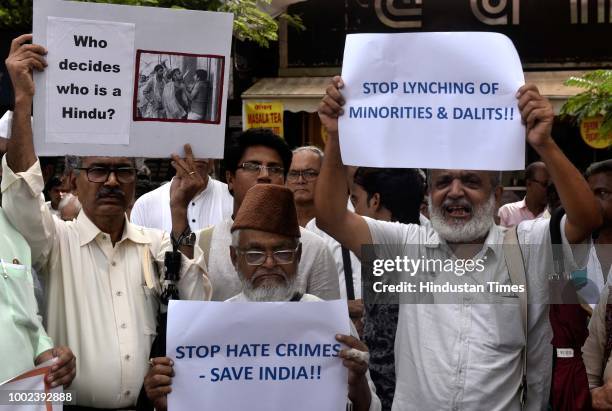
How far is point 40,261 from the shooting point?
3867mm

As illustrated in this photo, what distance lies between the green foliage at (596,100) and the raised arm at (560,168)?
1.81 m

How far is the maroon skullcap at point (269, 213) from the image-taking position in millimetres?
3705

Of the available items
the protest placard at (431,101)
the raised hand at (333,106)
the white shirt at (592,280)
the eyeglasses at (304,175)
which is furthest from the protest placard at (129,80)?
the eyeglasses at (304,175)

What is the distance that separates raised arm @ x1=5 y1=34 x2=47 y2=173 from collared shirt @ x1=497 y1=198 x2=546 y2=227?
20.1ft

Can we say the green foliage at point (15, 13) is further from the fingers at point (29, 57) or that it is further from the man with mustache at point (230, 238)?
the fingers at point (29, 57)

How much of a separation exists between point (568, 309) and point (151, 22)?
2.03 metres

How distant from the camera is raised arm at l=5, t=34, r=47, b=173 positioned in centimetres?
363

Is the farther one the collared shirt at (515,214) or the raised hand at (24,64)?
the collared shirt at (515,214)

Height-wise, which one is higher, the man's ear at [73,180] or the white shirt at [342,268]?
the man's ear at [73,180]

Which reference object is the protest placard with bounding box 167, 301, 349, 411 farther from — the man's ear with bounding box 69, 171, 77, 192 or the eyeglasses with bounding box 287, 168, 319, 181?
the eyeglasses with bounding box 287, 168, 319, 181

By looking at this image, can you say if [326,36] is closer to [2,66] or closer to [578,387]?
[2,66]

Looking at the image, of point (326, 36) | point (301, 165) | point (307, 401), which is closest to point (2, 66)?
point (301, 165)

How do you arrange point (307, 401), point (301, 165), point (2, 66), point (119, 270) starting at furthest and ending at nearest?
point (2, 66) → point (301, 165) → point (119, 270) → point (307, 401)

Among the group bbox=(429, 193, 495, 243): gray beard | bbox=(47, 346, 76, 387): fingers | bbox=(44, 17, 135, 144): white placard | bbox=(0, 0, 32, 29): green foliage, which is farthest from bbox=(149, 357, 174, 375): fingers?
bbox=(0, 0, 32, 29): green foliage
